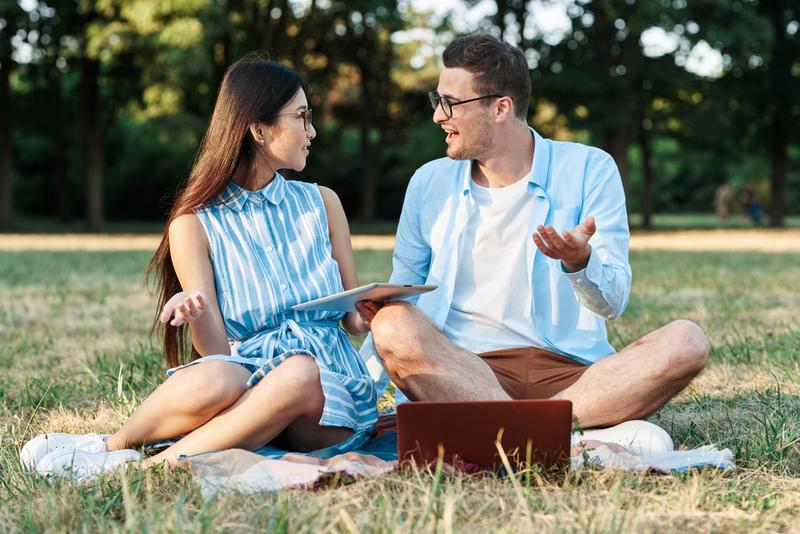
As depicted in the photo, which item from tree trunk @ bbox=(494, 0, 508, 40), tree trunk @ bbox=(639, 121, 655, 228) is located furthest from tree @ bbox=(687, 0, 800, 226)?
tree trunk @ bbox=(494, 0, 508, 40)

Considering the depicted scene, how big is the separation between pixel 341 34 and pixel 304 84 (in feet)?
84.5

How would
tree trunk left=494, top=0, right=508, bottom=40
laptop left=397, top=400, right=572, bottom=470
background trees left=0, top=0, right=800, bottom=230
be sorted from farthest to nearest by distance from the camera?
1. tree trunk left=494, top=0, right=508, bottom=40
2. background trees left=0, top=0, right=800, bottom=230
3. laptop left=397, top=400, right=572, bottom=470

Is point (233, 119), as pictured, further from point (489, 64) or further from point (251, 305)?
point (489, 64)

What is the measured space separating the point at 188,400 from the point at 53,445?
1.72 feet

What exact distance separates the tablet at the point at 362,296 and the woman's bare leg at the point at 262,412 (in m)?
0.20

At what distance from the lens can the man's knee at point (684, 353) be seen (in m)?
3.29

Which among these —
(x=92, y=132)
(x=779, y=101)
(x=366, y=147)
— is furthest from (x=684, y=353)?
(x=779, y=101)

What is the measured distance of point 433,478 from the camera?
2666mm

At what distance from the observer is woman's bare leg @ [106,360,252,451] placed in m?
3.16

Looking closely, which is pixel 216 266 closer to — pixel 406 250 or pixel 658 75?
pixel 406 250

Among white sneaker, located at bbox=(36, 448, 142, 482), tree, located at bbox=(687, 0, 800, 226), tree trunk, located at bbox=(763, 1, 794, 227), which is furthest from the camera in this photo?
tree trunk, located at bbox=(763, 1, 794, 227)

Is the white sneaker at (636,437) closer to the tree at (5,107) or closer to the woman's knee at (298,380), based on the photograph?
the woman's knee at (298,380)

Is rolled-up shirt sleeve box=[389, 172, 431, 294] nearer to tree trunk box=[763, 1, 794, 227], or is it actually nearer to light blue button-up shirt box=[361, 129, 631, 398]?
light blue button-up shirt box=[361, 129, 631, 398]

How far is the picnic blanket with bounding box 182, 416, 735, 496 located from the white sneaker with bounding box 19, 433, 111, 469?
0.49 m
